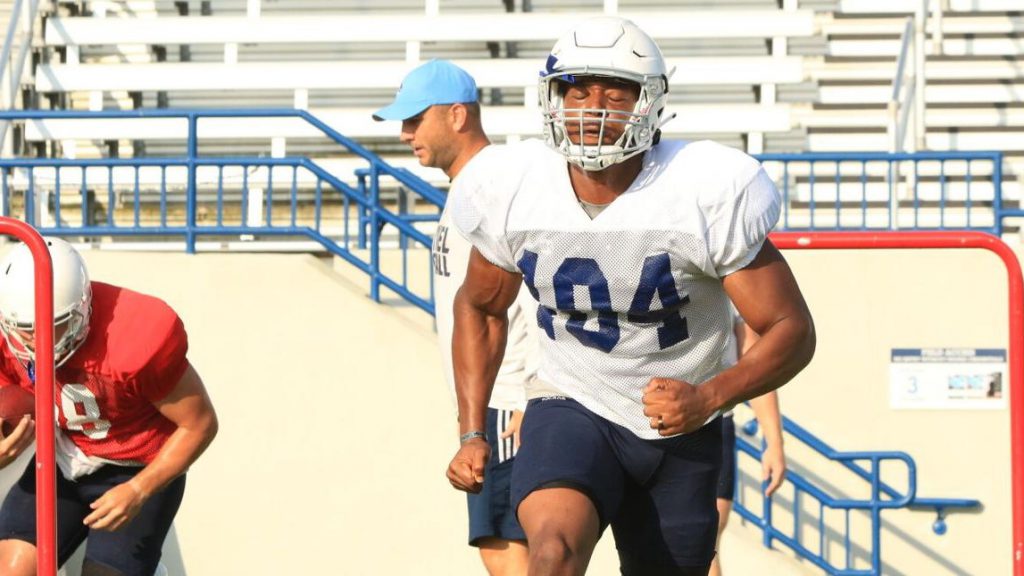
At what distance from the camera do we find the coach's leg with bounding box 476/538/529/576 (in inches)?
205

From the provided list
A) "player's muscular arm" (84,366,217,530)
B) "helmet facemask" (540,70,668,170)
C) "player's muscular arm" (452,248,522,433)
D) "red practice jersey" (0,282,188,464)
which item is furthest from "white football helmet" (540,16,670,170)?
"player's muscular arm" (84,366,217,530)

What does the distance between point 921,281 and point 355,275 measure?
9.33ft

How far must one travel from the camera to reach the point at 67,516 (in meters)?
5.10

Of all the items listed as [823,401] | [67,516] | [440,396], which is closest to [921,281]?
[823,401]

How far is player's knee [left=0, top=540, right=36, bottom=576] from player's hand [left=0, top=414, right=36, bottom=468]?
0.78 ft

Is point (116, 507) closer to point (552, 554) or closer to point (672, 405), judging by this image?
point (552, 554)

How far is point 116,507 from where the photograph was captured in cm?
482

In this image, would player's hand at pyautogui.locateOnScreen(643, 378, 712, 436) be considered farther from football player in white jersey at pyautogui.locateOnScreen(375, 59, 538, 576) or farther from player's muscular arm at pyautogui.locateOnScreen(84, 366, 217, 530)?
player's muscular arm at pyautogui.locateOnScreen(84, 366, 217, 530)

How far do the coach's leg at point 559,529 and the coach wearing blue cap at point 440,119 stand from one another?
1.87 m

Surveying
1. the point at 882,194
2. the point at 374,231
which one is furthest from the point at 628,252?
the point at 882,194

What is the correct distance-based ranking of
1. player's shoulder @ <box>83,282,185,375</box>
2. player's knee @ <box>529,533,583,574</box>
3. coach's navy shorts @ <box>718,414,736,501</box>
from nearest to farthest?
player's knee @ <box>529,533,583,574</box>, player's shoulder @ <box>83,282,185,375</box>, coach's navy shorts @ <box>718,414,736,501</box>

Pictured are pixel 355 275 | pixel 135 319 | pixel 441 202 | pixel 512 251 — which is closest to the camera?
pixel 512 251

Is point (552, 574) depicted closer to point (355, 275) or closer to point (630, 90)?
point (630, 90)

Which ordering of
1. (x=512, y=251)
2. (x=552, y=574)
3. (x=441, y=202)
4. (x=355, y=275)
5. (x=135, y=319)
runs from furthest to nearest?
1. (x=355, y=275)
2. (x=441, y=202)
3. (x=135, y=319)
4. (x=512, y=251)
5. (x=552, y=574)
